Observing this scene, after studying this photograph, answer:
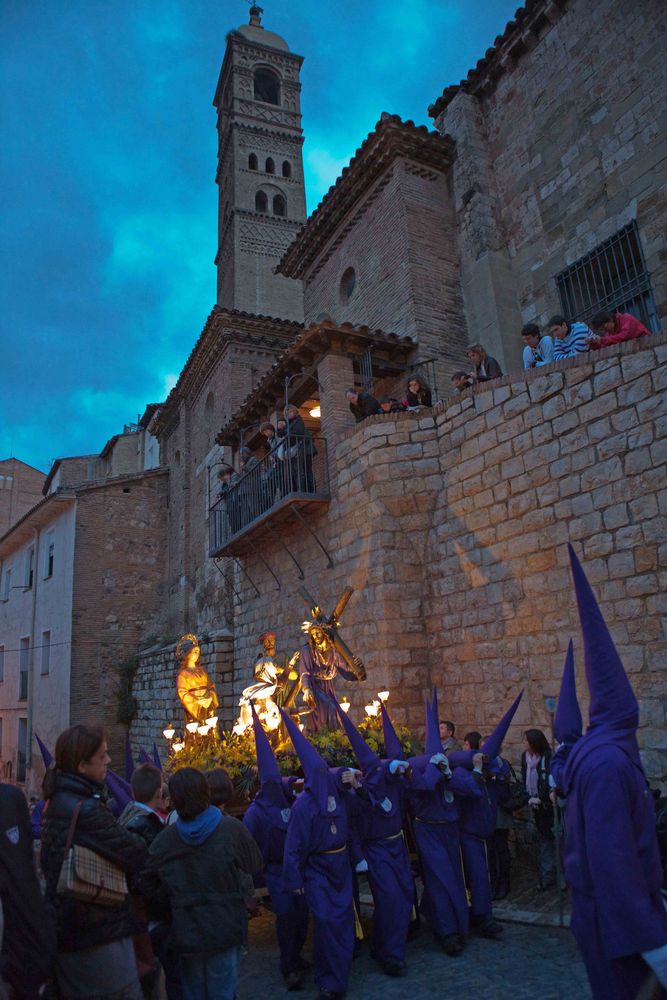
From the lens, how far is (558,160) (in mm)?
11625

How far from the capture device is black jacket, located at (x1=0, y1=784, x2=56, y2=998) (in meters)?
2.63

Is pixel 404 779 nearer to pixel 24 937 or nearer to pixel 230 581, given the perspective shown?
pixel 24 937

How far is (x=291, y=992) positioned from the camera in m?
4.89

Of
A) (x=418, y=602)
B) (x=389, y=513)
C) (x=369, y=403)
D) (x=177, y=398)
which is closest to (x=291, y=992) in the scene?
(x=418, y=602)

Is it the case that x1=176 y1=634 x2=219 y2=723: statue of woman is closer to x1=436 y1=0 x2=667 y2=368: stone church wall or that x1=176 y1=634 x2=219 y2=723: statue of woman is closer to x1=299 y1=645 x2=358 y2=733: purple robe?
x1=299 y1=645 x2=358 y2=733: purple robe

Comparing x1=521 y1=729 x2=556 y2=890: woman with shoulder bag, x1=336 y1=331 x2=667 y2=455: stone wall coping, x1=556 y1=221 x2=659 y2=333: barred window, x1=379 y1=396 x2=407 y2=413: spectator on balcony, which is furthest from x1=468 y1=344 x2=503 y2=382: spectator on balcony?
x1=521 y1=729 x2=556 y2=890: woman with shoulder bag

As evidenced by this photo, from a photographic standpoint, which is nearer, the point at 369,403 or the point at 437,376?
the point at 369,403

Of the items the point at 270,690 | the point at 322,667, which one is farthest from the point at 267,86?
the point at 270,690

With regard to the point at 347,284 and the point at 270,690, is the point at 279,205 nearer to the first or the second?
the point at 347,284

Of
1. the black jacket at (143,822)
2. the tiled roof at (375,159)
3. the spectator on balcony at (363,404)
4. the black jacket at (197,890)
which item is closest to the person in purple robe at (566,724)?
the black jacket at (197,890)

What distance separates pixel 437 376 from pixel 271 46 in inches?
1101

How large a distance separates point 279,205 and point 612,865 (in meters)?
29.9

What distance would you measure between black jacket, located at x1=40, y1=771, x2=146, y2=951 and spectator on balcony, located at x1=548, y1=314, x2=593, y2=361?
702 cm

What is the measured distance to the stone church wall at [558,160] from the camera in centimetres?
999
